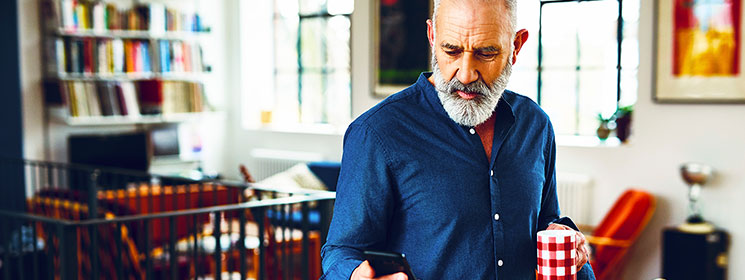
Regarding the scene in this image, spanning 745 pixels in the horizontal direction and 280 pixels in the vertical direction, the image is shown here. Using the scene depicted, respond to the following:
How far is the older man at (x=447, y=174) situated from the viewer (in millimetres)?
1497

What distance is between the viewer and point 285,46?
919 cm

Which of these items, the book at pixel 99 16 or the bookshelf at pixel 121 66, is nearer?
the bookshelf at pixel 121 66

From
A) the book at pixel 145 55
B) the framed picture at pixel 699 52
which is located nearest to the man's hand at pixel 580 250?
the framed picture at pixel 699 52

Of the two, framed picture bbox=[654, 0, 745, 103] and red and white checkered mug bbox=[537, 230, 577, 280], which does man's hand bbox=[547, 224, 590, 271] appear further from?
framed picture bbox=[654, 0, 745, 103]

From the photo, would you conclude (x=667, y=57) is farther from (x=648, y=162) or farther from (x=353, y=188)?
(x=353, y=188)

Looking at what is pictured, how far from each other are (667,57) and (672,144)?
0.68 meters

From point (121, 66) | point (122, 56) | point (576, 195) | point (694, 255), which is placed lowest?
point (694, 255)

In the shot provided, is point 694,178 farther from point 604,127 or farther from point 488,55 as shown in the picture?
point 488,55

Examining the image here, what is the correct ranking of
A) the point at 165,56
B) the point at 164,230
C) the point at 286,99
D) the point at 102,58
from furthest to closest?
the point at 286,99, the point at 165,56, the point at 102,58, the point at 164,230

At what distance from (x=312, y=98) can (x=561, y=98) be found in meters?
3.09

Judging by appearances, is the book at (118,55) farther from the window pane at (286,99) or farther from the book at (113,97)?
the window pane at (286,99)

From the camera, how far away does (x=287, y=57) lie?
30.1 ft

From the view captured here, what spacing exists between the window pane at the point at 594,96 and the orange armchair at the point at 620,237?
3.36 ft

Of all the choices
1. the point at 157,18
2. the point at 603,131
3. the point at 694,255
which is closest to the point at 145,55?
the point at 157,18
